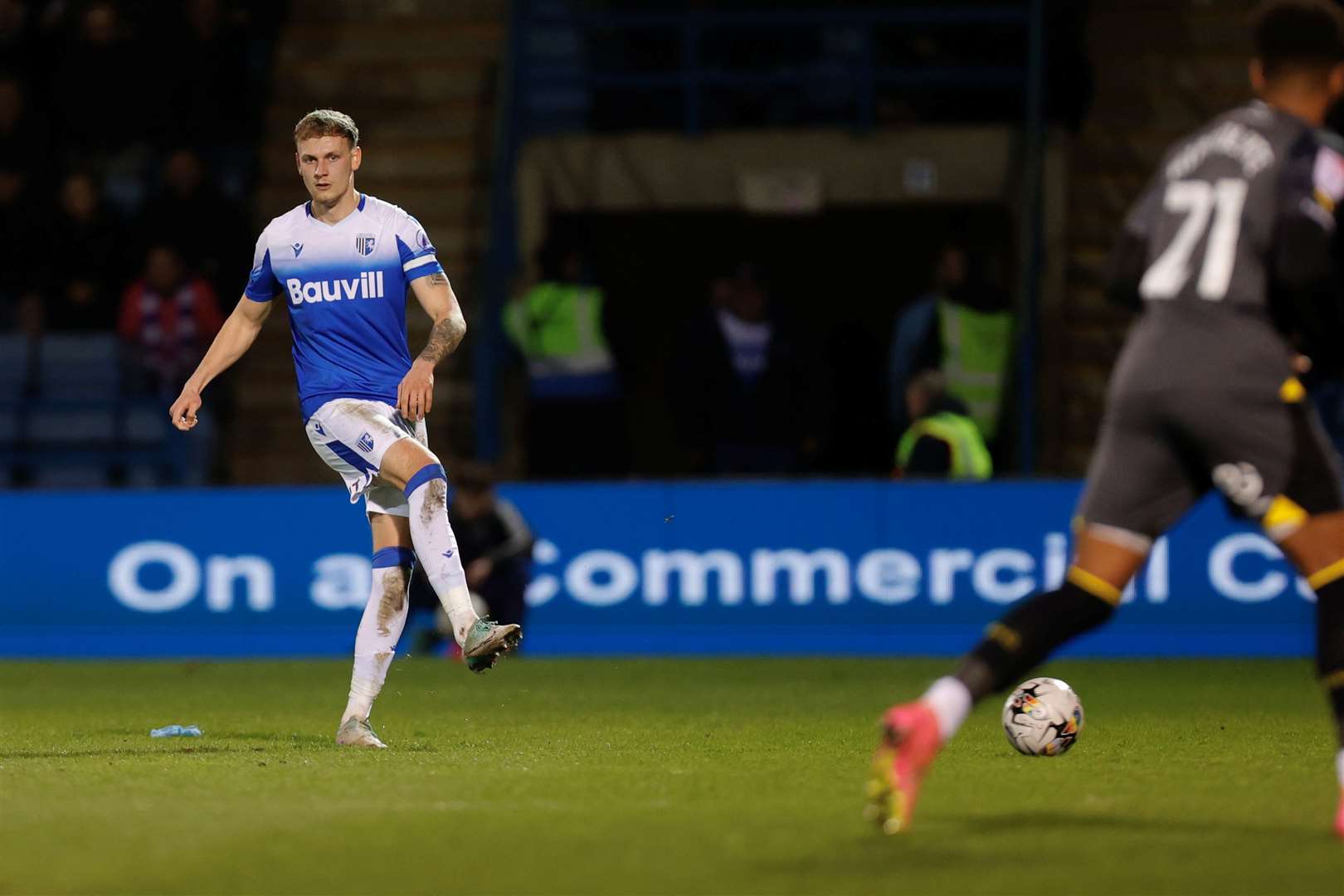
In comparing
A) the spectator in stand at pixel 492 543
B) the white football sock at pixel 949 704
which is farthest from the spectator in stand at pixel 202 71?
the white football sock at pixel 949 704

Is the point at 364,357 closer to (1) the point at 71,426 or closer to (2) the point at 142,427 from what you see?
(2) the point at 142,427

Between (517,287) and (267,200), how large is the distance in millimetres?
2460

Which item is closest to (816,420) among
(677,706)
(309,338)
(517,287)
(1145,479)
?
(517,287)

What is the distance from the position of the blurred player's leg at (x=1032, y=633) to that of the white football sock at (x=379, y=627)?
3.00 m

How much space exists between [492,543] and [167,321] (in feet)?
13.0

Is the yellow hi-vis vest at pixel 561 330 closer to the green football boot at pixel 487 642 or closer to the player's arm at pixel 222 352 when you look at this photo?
the player's arm at pixel 222 352

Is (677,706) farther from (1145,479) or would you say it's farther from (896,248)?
(896,248)

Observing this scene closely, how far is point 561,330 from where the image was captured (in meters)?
16.2

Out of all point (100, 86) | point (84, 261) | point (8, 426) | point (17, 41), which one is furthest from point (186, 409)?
point (17, 41)

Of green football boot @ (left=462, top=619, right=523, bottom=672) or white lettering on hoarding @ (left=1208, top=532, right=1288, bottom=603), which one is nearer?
green football boot @ (left=462, top=619, right=523, bottom=672)

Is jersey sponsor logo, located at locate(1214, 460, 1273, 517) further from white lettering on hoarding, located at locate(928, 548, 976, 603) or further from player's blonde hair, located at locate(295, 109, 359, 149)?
white lettering on hoarding, located at locate(928, 548, 976, 603)

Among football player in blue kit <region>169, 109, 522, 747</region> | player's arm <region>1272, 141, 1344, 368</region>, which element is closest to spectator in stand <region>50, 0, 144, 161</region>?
football player in blue kit <region>169, 109, 522, 747</region>

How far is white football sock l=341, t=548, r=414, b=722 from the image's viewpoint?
27.2ft

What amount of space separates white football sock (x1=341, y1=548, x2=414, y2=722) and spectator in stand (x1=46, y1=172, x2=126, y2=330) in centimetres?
965
